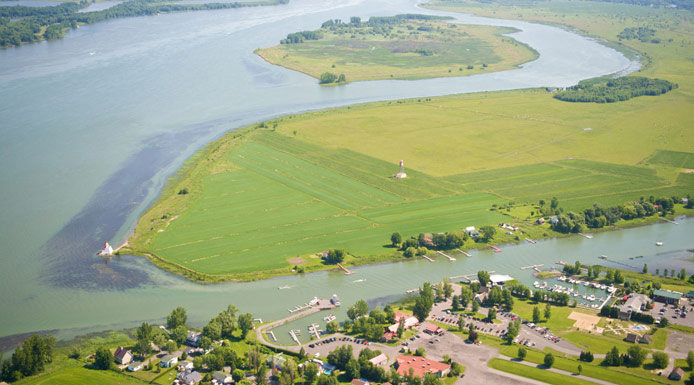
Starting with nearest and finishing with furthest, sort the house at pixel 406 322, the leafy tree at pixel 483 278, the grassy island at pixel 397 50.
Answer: the house at pixel 406 322, the leafy tree at pixel 483 278, the grassy island at pixel 397 50

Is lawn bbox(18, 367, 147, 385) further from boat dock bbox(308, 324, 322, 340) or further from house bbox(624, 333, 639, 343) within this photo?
house bbox(624, 333, 639, 343)

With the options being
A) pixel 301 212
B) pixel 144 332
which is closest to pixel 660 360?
pixel 144 332

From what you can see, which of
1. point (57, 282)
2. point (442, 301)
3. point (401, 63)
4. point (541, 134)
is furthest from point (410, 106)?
point (57, 282)

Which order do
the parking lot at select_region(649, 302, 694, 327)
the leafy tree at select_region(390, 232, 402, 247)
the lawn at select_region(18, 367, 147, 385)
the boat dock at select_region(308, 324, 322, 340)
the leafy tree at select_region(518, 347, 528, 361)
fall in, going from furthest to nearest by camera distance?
the leafy tree at select_region(390, 232, 402, 247) → the parking lot at select_region(649, 302, 694, 327) → the boat dock at select_region(308, 324, 322, 340) → the leafy tree at select_region(518, 347, 528, 361) → the lawn at select_region(18, 367, 147, 385)

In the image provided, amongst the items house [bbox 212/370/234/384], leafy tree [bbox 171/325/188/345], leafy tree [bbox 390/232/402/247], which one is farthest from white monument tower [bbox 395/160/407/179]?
house [bbox 212/370/234/384]

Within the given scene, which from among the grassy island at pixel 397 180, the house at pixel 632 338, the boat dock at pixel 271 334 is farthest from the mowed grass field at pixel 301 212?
the house at pixel 632 338

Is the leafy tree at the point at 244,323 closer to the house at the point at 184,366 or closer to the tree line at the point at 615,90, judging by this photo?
the house at the point at 184,366

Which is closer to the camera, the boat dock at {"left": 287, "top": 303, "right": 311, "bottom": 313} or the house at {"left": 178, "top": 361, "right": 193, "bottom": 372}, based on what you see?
the house at {"left": 178, "top": 361, "right": 193, "bottom": 372}
